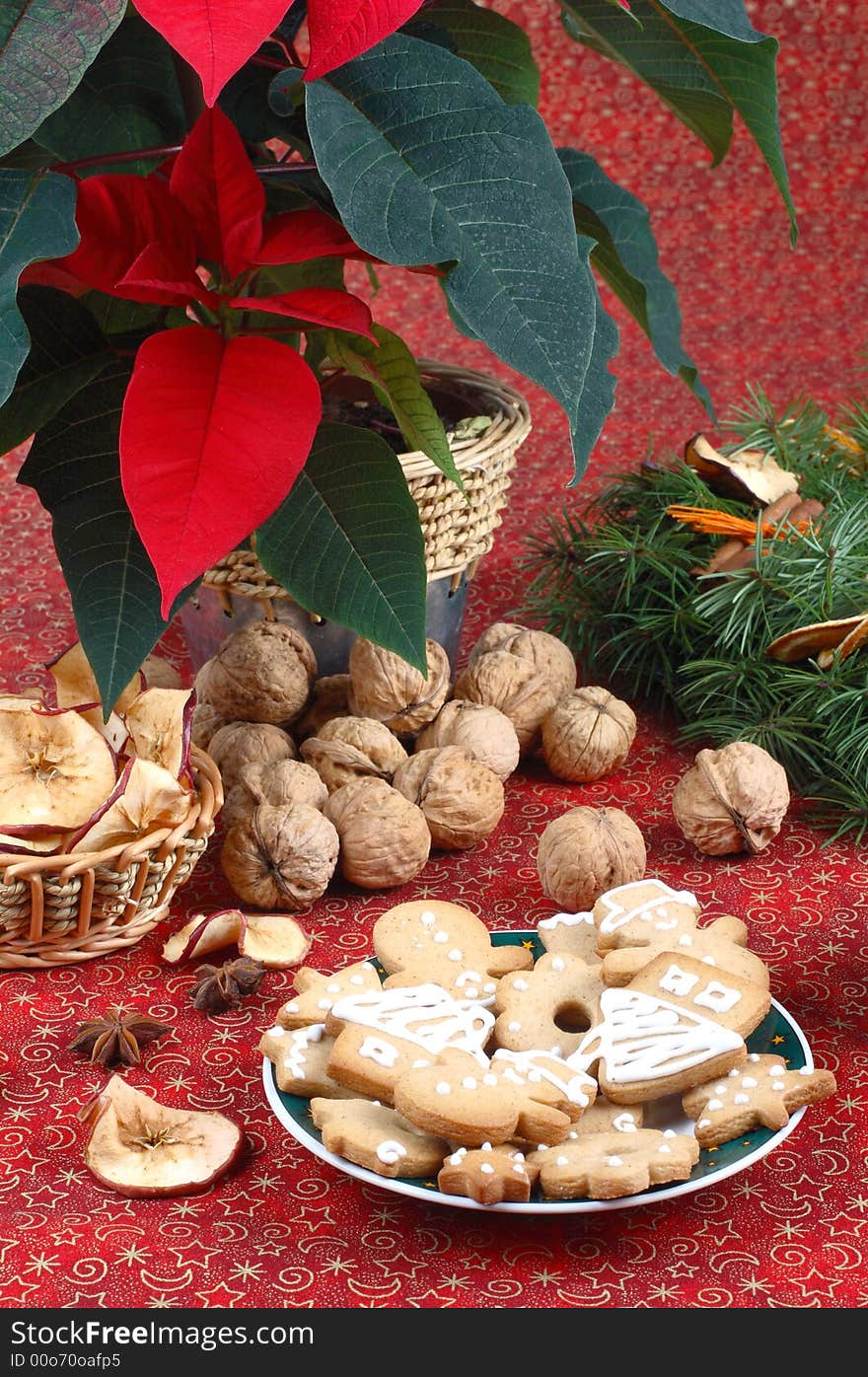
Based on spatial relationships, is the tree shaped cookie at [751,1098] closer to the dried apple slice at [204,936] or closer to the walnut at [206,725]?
the dried apple slice at [204,936]

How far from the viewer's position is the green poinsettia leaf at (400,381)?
863 millimetres

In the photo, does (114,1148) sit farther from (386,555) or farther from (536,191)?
(536,191)

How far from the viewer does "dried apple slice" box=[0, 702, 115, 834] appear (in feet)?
2.47

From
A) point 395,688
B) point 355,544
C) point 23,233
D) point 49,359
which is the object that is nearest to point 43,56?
point 23,233

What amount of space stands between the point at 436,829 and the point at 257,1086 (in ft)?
0.72

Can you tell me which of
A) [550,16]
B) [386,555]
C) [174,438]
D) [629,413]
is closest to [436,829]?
[386,555]

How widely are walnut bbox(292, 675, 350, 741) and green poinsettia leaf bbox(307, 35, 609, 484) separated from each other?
283 mm

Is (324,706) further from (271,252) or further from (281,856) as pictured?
(271,252)

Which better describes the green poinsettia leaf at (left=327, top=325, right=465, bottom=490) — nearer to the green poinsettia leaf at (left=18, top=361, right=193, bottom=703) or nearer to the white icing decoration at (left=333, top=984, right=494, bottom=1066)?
the green poinsettia leaf at (left=18, top=361, right=193, bottom=703)

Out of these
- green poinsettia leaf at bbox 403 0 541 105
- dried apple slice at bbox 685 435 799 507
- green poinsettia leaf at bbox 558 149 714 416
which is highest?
green poinsettia leaf at bbox 403 0 541 105

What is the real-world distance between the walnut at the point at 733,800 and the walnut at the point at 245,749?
232mm

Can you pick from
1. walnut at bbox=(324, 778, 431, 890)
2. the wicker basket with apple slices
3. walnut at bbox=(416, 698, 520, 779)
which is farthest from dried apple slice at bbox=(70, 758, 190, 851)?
walnut at bbox=(416, 698, 520, 779)

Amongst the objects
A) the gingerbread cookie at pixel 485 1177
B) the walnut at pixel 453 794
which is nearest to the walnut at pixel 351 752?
the walnut at pixel 453 794

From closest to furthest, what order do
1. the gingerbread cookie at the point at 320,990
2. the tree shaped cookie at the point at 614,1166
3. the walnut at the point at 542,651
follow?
the tree shaped cookie at the point at 614,1166 → the gingerbread cookie at the point at 320,990 → the walnut at the point at 542,651
